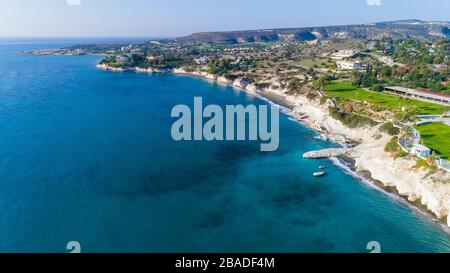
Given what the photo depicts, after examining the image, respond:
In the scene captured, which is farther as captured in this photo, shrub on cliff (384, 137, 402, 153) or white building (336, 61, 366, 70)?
white building (336, 61, 366, 70)

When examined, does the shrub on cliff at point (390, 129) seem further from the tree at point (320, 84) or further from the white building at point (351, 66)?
the white building at point (351, 66)

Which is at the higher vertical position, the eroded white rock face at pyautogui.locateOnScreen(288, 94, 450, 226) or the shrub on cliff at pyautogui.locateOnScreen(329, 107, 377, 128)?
the shrub on cliff at pyautogui.locateOnScreen(329, 107, 377, 128)

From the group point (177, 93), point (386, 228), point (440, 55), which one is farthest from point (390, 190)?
point (440, 55)

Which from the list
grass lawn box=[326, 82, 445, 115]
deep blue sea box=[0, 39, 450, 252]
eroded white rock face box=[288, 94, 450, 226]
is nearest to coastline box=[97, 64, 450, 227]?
eroded white rock face box=[288, 94, 450, 226]

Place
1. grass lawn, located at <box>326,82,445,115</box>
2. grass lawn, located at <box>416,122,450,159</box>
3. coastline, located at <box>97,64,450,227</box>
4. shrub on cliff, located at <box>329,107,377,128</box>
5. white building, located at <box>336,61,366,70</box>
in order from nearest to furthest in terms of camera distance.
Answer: coastline, located at <box>97,64,450,227</box> → grass lawn, located at <box>416,122,450,159</box> → shrub on cliff, located at <box>329,107,377,128</box> → grass lawn, located at <box>326,82,445,115</box> → white building, located at <box>336,61,366,70</box>

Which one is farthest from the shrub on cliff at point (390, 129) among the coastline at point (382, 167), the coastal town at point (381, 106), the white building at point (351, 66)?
the white building at point (351, 66)

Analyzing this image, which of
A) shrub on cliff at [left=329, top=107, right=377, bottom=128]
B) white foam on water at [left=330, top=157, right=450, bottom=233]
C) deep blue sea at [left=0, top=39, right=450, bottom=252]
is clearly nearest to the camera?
deep blue sea at [left=0, top=39, right=450, bottom=252]

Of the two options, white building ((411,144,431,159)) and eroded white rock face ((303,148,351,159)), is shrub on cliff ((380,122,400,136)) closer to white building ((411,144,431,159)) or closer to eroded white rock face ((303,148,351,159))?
eroded white rock face ((303,148,351,159))
